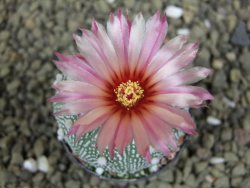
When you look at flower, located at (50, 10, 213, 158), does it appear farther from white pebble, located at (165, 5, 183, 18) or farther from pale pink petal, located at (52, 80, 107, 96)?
white pebble, located at (165, 5, 183, 18)

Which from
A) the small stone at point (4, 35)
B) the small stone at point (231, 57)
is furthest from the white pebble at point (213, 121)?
the small stone at point (4, 35)

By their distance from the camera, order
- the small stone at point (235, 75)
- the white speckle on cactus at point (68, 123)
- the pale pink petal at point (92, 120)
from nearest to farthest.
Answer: the pale pink petal at point (92, 120), the white speckle on cactus at point (68, 123), the small stone at point (235, 75)

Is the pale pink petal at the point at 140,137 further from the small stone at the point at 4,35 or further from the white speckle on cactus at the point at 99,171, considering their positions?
the small stone at the point at 4,35

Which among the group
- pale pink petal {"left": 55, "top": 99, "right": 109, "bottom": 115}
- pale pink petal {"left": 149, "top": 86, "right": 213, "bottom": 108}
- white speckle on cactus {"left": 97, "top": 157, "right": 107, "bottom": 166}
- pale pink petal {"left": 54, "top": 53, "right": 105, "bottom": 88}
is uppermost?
pale pink petal {"left": 54, "top": 53, "right": 105, "bottom": 88}

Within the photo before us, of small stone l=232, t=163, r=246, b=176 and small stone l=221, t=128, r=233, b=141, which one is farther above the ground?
small stone l=221, t=128, r=233, b=141

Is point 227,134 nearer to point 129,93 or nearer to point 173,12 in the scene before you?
point 173,12

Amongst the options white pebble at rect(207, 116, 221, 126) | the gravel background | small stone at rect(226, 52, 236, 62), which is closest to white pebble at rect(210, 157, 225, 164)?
the gravel background
